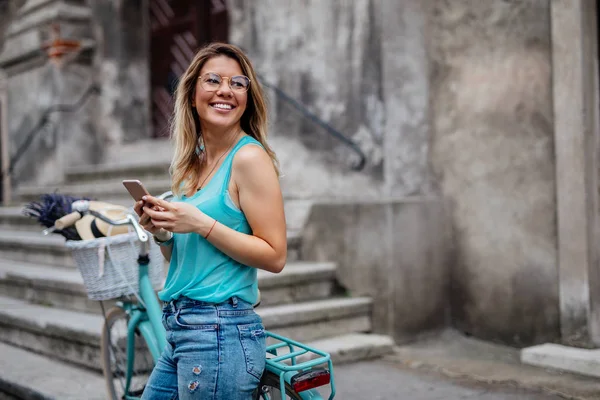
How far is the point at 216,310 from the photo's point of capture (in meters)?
2.09

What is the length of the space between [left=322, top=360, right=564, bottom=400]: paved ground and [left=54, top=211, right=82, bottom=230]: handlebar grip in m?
1.65

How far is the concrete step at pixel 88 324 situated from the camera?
4.34m

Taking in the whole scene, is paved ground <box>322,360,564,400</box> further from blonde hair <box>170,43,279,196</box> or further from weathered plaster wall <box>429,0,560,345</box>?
blonde hair <box>170,43,279,196</box>

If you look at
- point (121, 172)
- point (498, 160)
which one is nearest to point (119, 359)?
point (498, 160)

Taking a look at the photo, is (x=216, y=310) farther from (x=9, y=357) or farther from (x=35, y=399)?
(x=9, y=357)

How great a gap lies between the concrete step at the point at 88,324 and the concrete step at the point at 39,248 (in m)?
0.47

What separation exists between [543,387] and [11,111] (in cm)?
730

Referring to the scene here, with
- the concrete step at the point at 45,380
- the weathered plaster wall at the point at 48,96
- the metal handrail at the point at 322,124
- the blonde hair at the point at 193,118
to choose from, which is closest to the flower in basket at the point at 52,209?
the concrete step at the point at 45,380

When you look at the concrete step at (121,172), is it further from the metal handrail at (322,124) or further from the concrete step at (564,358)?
the concrete step at (564,358)

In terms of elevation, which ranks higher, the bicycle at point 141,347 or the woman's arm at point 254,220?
the woman's arm at point 254,220

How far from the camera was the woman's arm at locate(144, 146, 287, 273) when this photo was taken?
2.03 meters

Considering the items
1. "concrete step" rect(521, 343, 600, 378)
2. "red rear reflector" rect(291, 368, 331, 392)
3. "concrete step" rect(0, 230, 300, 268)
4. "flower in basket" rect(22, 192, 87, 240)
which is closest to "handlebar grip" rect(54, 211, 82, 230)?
"flower in basket" rect(22, 192, 87, 240)

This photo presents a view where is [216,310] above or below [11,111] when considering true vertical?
below

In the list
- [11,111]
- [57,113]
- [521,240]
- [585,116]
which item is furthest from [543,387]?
[11,111]
